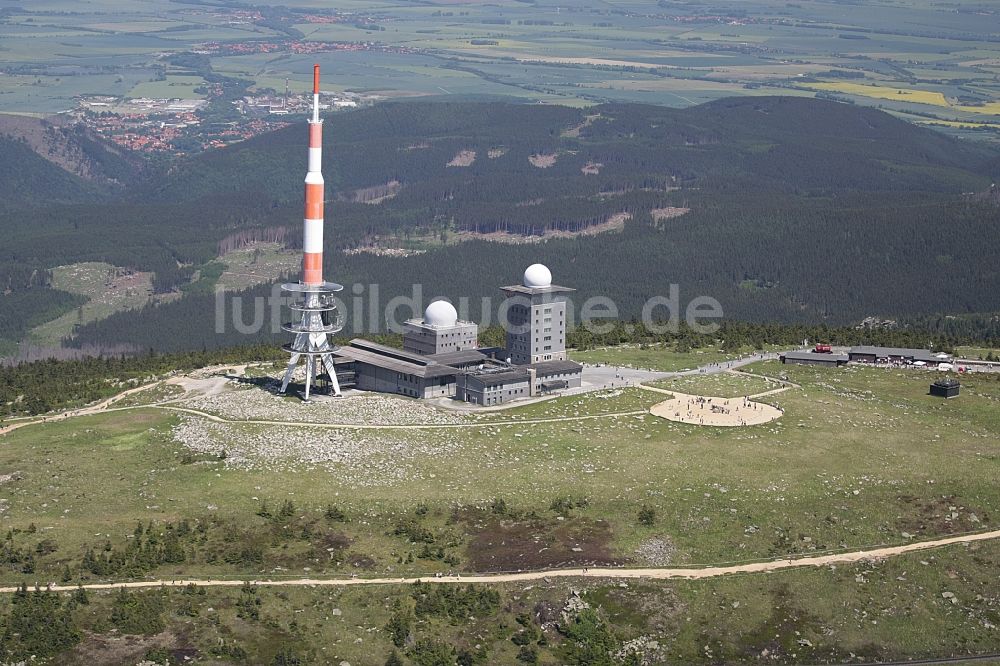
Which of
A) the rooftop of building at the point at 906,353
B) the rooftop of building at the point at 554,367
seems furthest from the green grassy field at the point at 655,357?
the rooftop of building at the point at 906,353

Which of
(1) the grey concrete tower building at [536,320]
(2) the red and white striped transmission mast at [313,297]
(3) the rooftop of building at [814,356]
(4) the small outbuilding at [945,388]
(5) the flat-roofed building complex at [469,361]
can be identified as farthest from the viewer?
(3) the rooftop of building at [814,356]

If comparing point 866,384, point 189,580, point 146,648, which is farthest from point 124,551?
point 866,384

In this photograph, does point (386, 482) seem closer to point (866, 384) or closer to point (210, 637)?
point (210, 637)

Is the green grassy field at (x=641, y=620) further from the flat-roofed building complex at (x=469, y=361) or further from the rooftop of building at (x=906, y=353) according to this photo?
the rooftop of building at (x=906, y=353)

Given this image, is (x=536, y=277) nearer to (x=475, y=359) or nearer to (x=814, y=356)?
(x=475, y=359)

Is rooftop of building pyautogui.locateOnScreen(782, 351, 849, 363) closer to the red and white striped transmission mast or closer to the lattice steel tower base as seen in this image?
the red and white striped transmission mast
